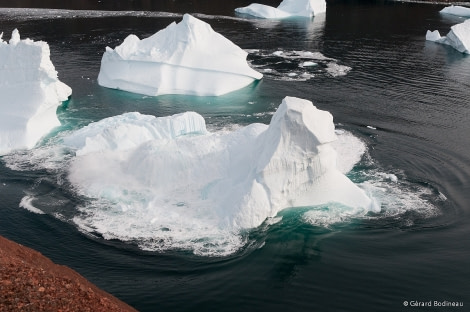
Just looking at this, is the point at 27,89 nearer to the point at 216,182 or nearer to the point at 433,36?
the point at 216,182

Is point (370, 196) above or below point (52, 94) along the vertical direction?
below

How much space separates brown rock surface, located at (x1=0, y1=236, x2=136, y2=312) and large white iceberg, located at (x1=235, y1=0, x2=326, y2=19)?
55.6 m

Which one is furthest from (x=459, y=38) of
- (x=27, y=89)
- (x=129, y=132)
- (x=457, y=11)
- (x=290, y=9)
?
(x=27, y=89)

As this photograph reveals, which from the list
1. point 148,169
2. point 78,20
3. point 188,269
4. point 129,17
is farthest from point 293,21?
point 188,269

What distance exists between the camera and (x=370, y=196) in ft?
69.6

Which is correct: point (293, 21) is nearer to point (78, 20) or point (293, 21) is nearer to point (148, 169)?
point (78, 20)

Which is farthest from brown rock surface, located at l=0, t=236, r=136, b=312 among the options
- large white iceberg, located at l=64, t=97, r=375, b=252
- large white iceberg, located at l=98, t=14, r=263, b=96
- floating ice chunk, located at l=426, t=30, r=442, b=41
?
floating ice chunk, located at l=426, t=30, r=442, b=41

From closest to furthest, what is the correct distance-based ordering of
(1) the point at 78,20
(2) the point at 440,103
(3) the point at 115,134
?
(3) the point at 115,134 → (2) the point at 440,103 → (1) the point at 78,20

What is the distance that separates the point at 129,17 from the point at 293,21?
756 inches

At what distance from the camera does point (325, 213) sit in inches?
809

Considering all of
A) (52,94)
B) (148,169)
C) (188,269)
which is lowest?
(188,269)

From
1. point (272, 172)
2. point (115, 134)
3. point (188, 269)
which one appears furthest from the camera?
point (115, 134)

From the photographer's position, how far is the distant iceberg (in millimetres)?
65875

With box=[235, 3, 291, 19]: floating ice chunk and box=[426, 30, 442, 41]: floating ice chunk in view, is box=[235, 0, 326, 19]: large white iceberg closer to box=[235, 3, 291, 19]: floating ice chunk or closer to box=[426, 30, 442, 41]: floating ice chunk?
box=[235, 3, 291, 19]: floating ice chunk
